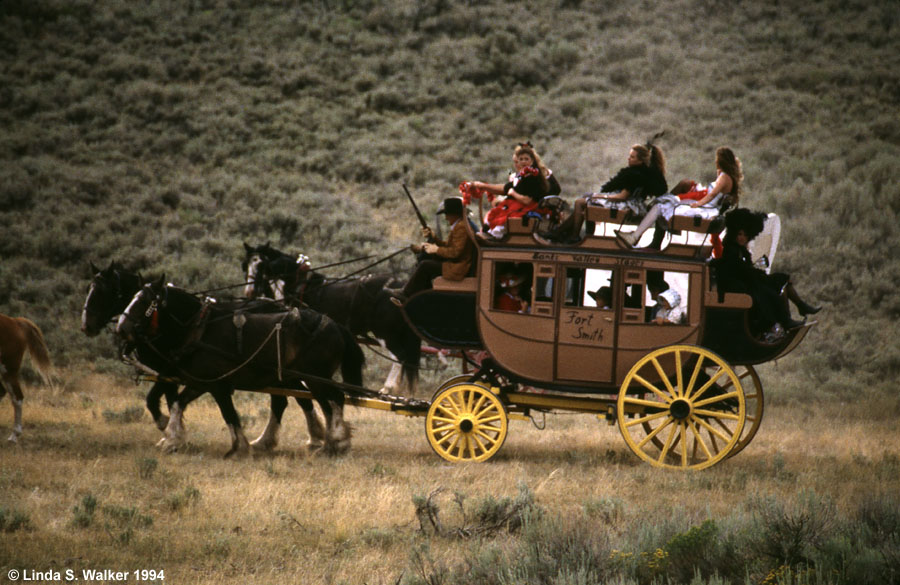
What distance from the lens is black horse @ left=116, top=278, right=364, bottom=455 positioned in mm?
10680

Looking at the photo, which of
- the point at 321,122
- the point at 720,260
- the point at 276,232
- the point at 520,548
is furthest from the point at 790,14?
the point at 520,548

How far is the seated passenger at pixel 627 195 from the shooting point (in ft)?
32.1

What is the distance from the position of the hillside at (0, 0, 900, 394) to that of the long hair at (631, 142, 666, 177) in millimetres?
7271

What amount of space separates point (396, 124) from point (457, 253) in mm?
19311

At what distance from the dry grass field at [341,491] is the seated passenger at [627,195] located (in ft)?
8.27

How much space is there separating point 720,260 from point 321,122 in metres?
21.1

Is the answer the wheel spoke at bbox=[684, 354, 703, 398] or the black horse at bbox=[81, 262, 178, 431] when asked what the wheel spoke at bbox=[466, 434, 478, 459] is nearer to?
the wheel spoke at bbox=[684, 354, 703, 398]

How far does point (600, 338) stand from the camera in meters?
9.88

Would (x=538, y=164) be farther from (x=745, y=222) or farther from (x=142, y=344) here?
(x=142, y=344)

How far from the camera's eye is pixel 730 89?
1190 inches

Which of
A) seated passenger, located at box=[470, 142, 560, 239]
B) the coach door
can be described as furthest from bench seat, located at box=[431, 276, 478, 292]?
the coach door

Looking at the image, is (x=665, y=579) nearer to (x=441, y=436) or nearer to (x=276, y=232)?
(x=441, y=436)

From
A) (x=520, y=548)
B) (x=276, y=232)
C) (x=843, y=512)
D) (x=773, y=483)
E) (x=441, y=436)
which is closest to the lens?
(x=520, y=548)

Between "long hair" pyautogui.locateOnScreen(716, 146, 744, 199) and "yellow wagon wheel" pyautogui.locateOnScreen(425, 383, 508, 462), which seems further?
"yellow wagon wheel" pyautogui.locateOnScreen(425, 383, 508, 462)
